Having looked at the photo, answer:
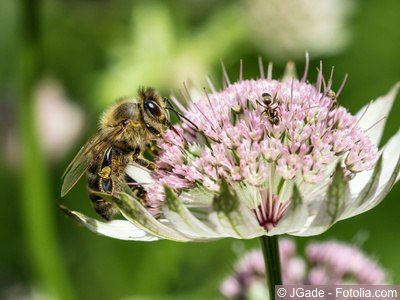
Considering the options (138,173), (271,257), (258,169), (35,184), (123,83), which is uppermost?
(123,83)

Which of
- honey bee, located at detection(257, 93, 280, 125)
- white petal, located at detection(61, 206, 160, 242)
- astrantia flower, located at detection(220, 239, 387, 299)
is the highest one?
honey bee, located at detection(257, 93, 280, 125)

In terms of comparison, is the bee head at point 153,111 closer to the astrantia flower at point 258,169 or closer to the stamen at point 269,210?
the astrantia flower at point 258,169

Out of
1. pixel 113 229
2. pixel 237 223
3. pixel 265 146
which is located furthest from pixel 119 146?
pixel 237 223

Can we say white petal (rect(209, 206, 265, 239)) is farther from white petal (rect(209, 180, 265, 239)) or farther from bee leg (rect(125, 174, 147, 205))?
bee leg (rect(125, 174, 147, 205))

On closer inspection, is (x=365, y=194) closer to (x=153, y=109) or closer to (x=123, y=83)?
(x=153, y=109)

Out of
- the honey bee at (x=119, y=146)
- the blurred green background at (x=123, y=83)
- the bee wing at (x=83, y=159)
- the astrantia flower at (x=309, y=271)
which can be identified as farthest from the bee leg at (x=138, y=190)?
the blurred green background at (x=123, y=83)

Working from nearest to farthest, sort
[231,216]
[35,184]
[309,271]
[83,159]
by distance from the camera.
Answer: [231,216]
[83,159]
[309,271]
[35,184]

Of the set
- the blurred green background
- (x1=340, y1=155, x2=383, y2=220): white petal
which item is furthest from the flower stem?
the blurred green background
